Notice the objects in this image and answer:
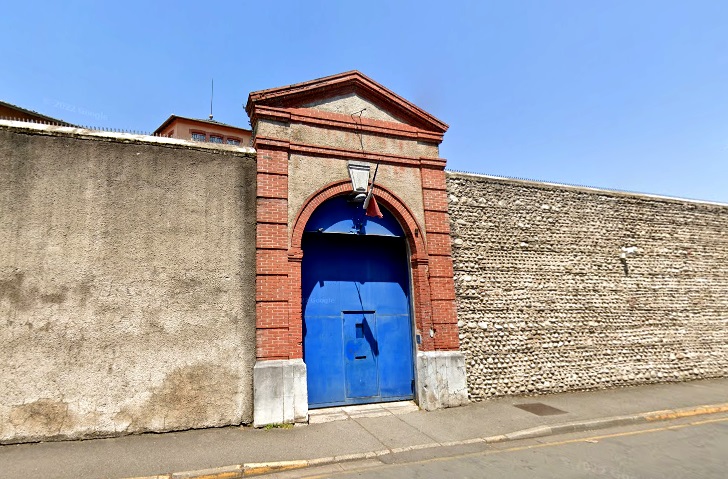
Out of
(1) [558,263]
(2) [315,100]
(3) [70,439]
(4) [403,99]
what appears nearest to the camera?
(3) [70,439]

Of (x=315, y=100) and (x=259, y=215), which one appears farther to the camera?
(x=315, y=100)

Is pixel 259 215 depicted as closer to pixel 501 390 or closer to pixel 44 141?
pixel 44 141

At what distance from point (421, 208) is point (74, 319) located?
680 centimetres

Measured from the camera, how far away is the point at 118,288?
7.29m

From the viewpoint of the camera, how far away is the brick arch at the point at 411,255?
320 inches

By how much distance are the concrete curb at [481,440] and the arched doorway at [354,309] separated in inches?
95.5

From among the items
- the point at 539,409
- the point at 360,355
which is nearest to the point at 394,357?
the point at 360,355

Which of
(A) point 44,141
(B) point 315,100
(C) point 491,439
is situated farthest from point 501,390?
(A) point 44,141

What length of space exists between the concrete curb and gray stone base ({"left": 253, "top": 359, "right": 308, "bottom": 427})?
1626 mm

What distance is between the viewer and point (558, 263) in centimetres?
1091

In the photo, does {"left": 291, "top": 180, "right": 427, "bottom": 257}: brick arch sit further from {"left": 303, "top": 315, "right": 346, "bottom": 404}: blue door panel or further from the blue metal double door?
{"left": 303, "top": 315, "right": 346, "bottom": 404}: blue door panel

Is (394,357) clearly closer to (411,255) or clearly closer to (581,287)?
(411,255)

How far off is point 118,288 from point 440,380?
6196mm

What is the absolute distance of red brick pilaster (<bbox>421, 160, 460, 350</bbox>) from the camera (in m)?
9.17
